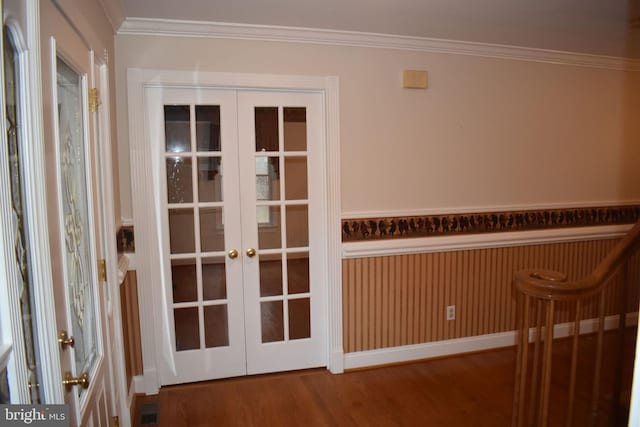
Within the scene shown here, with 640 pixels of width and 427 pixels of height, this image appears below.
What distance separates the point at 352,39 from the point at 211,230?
65.1 inches

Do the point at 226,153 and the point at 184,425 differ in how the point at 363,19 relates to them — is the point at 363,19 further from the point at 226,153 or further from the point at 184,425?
the point at 184,425

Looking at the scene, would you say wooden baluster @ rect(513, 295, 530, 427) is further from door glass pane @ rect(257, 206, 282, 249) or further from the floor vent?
the floor vent

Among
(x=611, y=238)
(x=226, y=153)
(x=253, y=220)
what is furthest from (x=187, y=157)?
(x=611, y=238)

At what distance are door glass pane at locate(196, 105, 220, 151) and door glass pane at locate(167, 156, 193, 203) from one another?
0.15 meters

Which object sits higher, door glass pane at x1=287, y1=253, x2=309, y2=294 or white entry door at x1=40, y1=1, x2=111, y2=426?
white entry door at x1=40, y1=1, x2=111, y2=426

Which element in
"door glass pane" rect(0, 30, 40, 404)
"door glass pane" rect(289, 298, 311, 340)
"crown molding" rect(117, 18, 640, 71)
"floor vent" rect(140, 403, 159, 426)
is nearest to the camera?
"door glass pane" rect(0, 30, 40, 404)

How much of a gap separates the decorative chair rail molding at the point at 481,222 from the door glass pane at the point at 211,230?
2.88ft

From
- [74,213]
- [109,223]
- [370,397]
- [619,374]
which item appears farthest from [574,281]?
[109,223]

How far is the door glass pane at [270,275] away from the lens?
3115mm

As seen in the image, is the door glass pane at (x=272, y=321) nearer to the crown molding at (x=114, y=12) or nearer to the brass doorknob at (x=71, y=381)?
the brass doorknob at (x=71, y=381)

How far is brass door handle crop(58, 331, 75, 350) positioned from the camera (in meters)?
1.31

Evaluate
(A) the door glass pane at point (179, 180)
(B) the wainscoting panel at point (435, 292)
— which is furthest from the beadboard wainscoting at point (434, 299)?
(A) the door glass pane at point (179, 180)

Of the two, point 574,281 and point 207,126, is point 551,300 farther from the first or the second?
point 207,126
